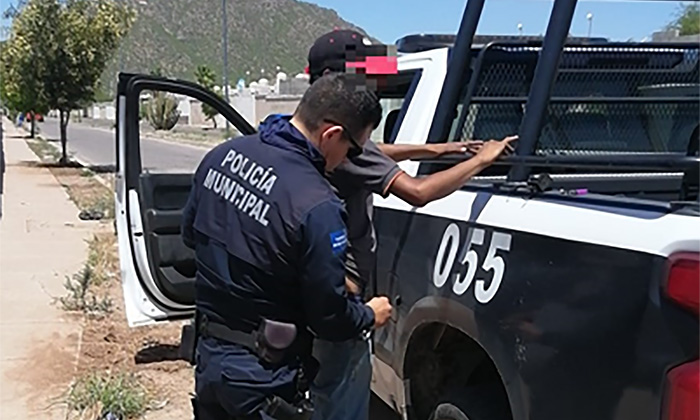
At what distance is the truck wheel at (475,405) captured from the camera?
8.42 ft

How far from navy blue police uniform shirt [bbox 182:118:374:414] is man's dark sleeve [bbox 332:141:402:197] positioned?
0.45 meters

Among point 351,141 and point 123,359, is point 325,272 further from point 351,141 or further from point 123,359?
point 123,359

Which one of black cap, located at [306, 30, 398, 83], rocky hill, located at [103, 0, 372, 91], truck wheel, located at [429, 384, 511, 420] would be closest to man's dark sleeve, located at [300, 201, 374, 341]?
truck wheel, located at [429, 384, 511, 420]

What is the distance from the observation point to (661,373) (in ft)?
5.81

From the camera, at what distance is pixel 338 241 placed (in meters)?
2.21

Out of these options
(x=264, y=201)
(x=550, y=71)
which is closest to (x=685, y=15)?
(x=550, y=71)

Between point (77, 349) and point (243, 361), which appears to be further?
point (77, 349)

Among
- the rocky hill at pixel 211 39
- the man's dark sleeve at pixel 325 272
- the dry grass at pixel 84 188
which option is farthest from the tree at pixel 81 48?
the rocky hill at pixel 211 39

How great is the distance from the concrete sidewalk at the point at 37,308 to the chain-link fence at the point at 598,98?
116 inches

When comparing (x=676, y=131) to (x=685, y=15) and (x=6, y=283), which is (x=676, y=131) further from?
(x=6, y=283)

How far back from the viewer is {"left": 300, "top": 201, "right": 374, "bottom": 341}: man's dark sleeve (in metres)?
2.18

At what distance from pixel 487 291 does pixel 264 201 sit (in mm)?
717

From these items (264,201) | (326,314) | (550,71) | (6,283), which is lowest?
(6,283)

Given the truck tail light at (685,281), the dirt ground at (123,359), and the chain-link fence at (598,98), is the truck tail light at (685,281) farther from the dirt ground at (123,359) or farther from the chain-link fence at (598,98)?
the dirt ground at (123,359)
